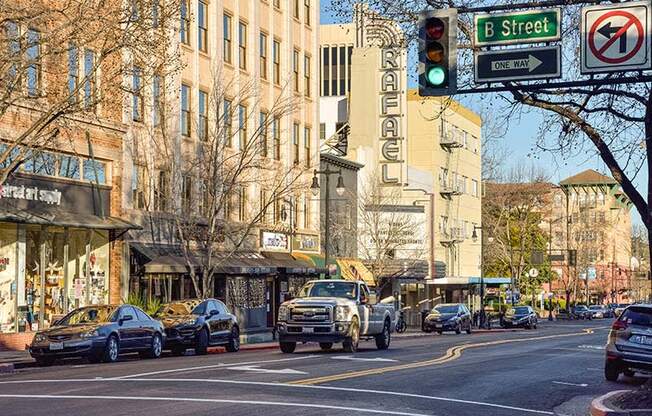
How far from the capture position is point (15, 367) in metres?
26.4

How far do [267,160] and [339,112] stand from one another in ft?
89.5

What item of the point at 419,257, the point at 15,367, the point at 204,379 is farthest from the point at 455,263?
the point at 204,379

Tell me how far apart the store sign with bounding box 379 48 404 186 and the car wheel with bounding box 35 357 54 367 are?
42.3 m

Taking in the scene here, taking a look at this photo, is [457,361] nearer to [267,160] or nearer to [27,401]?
[27,401]

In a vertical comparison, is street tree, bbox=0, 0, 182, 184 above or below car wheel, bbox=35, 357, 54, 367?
above

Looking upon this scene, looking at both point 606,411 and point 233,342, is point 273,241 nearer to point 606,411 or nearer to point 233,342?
point 233,342

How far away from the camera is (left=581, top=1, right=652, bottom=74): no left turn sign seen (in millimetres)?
15141

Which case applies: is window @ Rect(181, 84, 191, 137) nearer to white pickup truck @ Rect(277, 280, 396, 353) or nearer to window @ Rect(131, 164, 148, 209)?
window @ Rect(131, 164, 148, 209)

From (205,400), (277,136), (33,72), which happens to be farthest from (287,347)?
(277,136)

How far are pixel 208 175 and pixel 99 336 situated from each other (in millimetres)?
16398

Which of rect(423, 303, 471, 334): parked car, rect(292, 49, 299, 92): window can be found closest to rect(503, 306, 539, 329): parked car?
rect(423, 303, 471, 334): parked car

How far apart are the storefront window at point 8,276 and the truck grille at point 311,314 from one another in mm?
9514

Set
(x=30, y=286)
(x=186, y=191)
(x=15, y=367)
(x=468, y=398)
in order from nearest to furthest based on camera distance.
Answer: (x=468, y=398)
(x=15, y=367)
(x=30, y=286)
(x=186, y=191)

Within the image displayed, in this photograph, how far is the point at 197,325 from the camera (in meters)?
31.4
